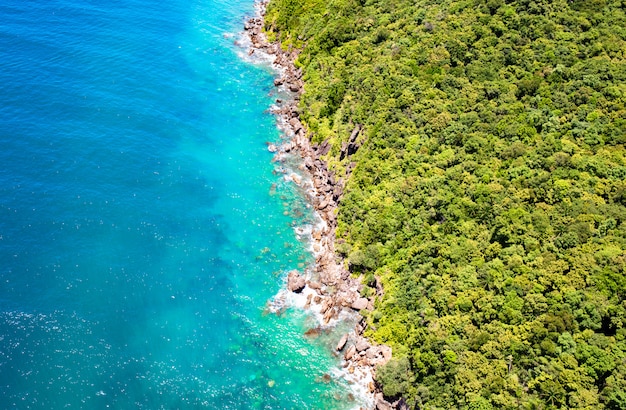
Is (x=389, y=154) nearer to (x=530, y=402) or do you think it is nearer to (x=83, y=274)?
(x=530, y=402)

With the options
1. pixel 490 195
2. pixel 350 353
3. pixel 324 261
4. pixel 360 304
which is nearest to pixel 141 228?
pixel 324 261

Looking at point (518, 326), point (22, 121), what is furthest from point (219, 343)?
point (22, 121)

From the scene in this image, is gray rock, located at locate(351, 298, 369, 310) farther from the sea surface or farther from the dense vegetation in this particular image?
the sea surface

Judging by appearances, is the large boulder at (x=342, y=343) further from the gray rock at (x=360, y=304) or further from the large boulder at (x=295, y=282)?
the large boulder at (x=295, y=282)

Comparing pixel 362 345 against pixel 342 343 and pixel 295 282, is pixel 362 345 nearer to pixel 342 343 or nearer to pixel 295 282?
pixel 342 343

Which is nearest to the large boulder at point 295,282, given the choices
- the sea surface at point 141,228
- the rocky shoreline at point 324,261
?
the rocky shoreline at point 324,261
